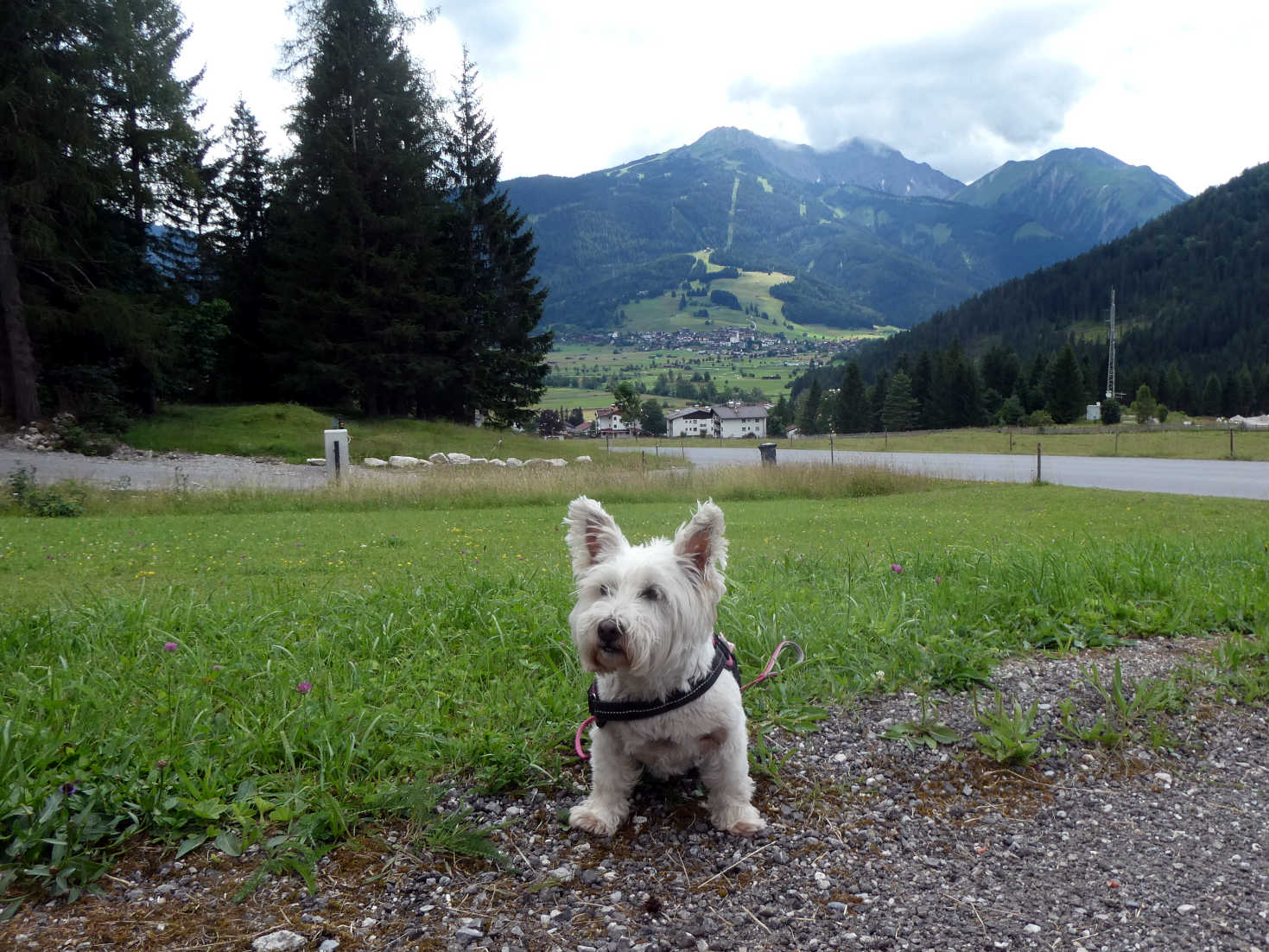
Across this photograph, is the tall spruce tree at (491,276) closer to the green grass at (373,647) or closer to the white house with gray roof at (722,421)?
the green grass at (373,647)

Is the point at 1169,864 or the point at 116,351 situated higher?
the point at 116,351

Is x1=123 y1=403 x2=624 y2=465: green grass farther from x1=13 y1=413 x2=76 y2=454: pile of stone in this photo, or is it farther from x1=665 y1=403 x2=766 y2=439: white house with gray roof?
x1=665 y1=403 x2=766 y2=439: white house with gray roof

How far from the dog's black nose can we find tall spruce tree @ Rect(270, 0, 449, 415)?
128 ft

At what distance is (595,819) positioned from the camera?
3.48 m

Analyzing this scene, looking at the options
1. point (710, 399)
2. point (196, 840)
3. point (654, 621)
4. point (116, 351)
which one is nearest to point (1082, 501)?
point (654, 621)

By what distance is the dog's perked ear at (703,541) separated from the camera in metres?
3.24

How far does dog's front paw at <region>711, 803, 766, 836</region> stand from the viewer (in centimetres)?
349

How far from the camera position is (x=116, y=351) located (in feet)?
111

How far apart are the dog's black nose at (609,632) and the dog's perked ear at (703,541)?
0.46 m

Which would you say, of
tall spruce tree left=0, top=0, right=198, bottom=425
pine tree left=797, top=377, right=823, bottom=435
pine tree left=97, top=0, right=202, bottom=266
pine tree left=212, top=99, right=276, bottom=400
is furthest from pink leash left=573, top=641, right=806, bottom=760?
pine tree left=797, top=377, right=823, bottom=435

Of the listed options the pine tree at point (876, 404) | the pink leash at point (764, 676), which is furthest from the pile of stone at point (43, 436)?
the pine tree at point (876, 404)

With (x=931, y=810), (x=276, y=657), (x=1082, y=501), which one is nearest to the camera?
(x=931, y=810)

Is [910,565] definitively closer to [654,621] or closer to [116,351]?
[654,621]

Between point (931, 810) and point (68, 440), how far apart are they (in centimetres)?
3433
